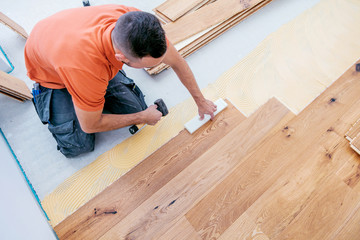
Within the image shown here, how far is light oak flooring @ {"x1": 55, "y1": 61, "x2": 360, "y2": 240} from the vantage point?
128 centimetres

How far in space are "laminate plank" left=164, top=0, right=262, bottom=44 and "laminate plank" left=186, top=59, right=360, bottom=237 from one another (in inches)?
39.1

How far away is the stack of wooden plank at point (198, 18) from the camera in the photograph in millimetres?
1849

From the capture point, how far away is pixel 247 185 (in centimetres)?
137

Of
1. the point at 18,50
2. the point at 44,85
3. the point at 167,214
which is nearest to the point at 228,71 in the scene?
the point at 167,214

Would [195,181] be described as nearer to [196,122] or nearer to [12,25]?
[196,122]

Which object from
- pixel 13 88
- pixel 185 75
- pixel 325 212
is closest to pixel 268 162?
pixel 325 212

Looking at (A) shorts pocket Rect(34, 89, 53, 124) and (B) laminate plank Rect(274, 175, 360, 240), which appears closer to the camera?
(B) laminate plank Rect(274, 175, 360, 240)

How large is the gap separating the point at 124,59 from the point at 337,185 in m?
1.40

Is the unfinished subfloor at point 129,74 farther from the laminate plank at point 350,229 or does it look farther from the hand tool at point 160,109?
the laminate plank at point 350,229

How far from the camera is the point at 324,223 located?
1253 millimetres

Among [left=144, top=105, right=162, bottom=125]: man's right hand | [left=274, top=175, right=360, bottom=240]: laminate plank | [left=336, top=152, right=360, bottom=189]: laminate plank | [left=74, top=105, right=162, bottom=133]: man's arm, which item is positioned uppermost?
[left=74, top=105, right=162, bottom=133]: man's arm

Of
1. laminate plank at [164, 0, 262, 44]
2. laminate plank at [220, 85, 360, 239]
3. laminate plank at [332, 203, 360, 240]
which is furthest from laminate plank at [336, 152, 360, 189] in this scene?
laminate plank at [164, 0, 262, 44]

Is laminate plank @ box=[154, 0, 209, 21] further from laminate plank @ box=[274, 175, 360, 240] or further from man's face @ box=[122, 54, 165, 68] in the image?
laminate plank @ box=[274, 175, 360, 240]

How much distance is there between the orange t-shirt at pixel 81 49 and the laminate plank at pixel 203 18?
2.53ft
